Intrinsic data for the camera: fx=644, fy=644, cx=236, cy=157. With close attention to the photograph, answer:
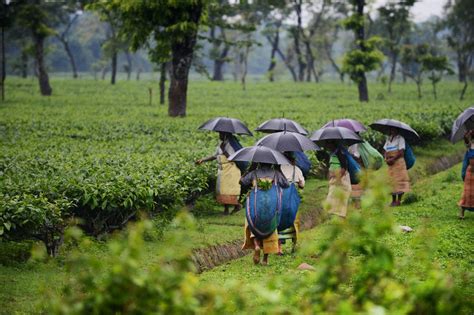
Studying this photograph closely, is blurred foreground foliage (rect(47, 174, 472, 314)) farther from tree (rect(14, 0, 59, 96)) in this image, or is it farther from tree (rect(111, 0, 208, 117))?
tree (rect(14, 0, 59, 96))

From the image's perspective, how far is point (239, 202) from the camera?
1165 cm

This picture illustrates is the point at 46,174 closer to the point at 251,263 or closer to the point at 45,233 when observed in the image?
the point at 45,233

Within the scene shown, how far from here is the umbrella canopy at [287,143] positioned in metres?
9.40

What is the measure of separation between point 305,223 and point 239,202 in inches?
50.2

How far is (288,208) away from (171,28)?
1345 cm

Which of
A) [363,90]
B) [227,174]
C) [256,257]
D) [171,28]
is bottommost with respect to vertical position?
[256,257]

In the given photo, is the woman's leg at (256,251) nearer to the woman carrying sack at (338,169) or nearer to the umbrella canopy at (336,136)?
the woman carrying sack at (338,169)

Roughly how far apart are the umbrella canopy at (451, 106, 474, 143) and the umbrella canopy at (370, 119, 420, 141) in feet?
3.43

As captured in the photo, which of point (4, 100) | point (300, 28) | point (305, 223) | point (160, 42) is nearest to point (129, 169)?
point (305, 223)

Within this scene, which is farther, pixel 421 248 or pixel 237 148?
pixel 237 148

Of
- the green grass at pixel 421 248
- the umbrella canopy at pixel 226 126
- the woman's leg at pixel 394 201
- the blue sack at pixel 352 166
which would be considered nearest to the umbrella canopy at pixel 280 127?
the umbrella canopy at pixel 226 126

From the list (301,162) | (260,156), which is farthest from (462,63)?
(260,156)

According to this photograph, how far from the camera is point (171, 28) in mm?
20891

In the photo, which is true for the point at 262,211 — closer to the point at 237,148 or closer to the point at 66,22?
the point at 237,148
